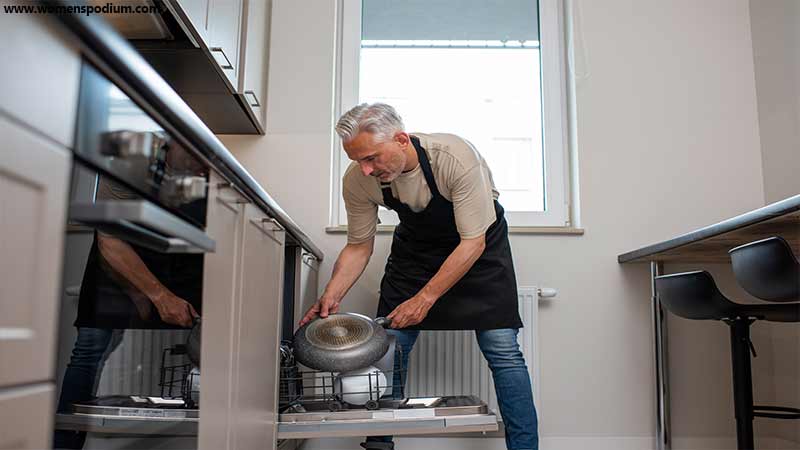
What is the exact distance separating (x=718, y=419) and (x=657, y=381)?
1.06ft

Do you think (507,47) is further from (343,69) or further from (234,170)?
(234,170)

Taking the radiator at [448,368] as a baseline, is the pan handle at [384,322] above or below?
above

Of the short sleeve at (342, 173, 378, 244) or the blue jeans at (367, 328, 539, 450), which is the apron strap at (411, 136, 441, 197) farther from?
the blue jeans at (367, 328, 539, 450)

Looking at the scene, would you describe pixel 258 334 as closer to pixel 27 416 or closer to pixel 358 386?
pixel 358 386

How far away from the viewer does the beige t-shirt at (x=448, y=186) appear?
6.51 feet

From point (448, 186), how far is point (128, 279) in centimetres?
132

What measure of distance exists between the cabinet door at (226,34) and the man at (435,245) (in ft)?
1.31

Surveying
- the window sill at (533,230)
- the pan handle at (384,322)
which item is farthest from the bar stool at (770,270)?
the window sill at (533,230)

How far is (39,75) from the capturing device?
57 centimetres

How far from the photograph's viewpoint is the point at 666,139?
275 cm

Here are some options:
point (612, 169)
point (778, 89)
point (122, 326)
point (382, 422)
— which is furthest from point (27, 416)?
point (778, 89)

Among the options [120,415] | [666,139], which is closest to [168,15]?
[120,415]

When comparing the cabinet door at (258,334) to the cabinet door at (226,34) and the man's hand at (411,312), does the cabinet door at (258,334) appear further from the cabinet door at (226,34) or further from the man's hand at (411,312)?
the cabinet door at (226,34)

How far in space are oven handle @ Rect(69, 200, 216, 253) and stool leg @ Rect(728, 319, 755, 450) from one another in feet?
5.27
